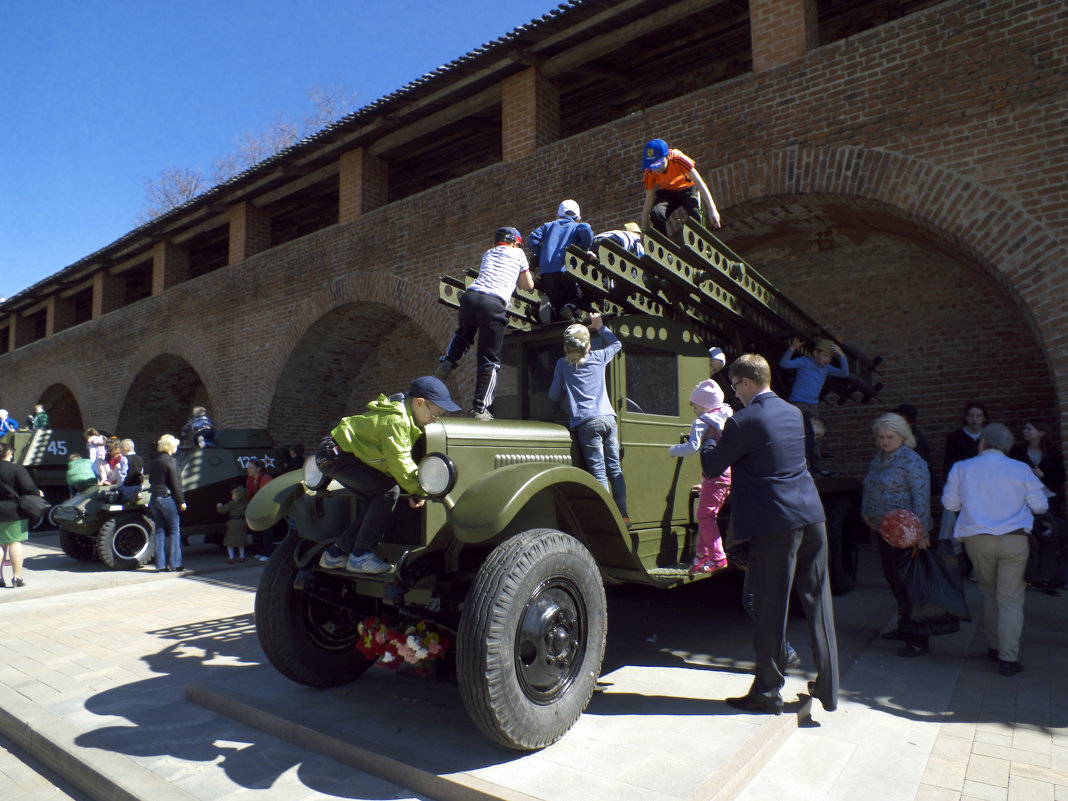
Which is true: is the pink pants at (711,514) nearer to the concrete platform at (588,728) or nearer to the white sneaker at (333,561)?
the concrete platform at (588,728)

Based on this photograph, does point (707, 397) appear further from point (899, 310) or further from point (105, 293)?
point (105, 293)

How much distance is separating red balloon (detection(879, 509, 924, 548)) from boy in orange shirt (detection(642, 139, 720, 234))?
2549mm

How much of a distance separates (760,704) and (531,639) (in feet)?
4.12

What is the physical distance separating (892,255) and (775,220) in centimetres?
189

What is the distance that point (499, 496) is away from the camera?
299 centimetres

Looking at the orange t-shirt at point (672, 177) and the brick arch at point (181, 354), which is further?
the brick arch at point (181, 354)

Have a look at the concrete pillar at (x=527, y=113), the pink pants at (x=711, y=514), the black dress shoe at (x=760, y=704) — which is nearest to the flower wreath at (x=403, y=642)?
the black dress shoe at (x=760, y=704)

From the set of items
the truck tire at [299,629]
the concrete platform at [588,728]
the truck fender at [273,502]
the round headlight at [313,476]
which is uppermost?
Result: the round headlight at [313,476]

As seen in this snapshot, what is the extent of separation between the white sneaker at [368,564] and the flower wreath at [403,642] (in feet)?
1.36

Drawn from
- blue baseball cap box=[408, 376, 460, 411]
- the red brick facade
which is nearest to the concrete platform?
blue baseball cap box=[408, 376, 460, 411]

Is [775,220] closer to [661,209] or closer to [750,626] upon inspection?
[661,209]

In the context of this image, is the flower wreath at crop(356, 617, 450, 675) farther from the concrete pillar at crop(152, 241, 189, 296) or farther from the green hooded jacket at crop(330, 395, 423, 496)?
the concrete pillar at crop(152, 241, 189, 296)

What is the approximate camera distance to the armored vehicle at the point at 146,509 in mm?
8914

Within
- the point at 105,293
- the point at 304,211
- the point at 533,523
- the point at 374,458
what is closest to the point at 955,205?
the point at 533,523
